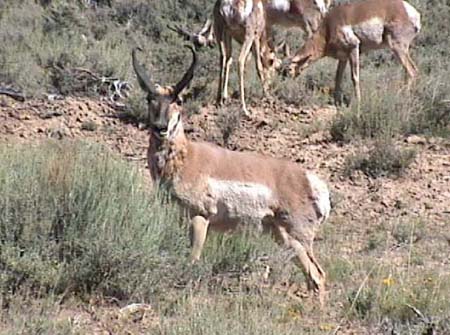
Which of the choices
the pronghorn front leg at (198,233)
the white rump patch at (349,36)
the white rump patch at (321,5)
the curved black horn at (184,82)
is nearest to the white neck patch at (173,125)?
the curved black horn at (184,82)

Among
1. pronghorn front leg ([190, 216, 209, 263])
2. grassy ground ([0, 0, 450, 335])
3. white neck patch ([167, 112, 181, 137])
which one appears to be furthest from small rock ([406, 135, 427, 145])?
pronghorn front leg ([190, 216, 209, 263])

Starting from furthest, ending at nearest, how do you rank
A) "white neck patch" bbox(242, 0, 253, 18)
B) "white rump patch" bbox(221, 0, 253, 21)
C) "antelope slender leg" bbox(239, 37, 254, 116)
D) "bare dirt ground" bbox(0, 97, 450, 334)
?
"white neck patch" bbox(242, 0, 253, 18) → "white rump patch" bbox(221, 0, 253, 21) → "antelope slender leg" bbox(239, 37, 254, 116) → "bare dirt ground" bbox(0, 97, 450, 334)

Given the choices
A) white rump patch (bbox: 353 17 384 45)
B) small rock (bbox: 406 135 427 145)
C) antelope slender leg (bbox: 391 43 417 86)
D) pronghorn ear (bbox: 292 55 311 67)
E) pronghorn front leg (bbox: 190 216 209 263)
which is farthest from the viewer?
antelope slender leg (bbox: 391 43 417 86)

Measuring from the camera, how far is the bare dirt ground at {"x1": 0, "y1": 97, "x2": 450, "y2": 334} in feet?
38.6

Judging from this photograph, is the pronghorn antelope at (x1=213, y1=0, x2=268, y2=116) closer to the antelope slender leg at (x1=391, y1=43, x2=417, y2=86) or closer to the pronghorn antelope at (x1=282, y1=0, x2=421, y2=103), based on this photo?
the pronghorn antelope at (x1=282, y1=0, x2=421, y2=103)

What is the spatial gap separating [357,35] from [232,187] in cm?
848

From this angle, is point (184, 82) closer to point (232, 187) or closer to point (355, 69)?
point (232, 187)

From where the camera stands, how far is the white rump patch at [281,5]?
19.0 m

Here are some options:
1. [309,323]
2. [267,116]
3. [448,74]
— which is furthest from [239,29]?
[309,323]

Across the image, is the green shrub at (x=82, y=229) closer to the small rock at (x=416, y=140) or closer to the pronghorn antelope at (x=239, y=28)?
the small rock at (x=416, y=140)

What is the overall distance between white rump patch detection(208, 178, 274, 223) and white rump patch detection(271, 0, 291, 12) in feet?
33.2

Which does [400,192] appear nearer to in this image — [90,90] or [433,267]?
[433,267]

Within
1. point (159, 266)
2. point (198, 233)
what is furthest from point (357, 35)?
point (159, 266)

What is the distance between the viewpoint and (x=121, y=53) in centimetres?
1880
